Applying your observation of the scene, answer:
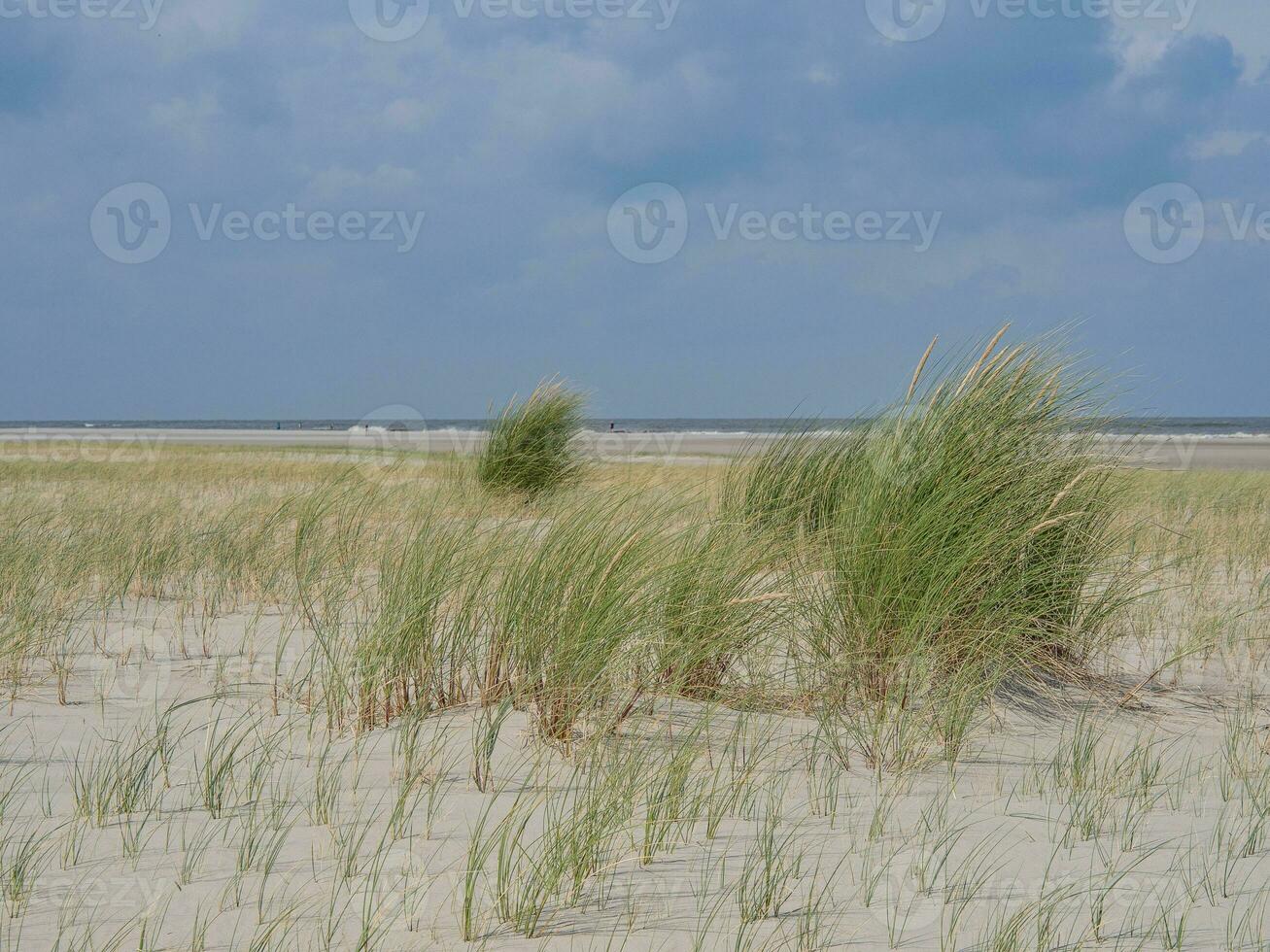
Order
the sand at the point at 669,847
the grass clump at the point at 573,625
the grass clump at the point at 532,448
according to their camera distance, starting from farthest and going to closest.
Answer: the grass clump at the point at 532,448 < the grass clump at the point at 573,625 < the sand at the point at 669,847

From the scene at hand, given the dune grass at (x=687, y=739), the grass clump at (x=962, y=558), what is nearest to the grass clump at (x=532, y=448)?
the dune grass at (x=687, y=739)

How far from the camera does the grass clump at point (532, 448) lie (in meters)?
8.06

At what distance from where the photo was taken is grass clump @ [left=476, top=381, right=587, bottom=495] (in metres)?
8.06

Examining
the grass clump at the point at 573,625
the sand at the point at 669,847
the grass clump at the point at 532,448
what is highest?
the grass clump at the point at 532,448

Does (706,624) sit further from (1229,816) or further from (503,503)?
(503,503)

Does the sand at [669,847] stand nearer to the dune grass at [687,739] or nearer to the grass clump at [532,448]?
the dune grass at [687,739]

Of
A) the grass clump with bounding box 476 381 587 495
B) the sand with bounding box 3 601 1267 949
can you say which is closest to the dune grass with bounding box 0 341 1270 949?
the sand with bounding box 3 601 1267 949

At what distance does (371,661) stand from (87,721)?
0.90 meters

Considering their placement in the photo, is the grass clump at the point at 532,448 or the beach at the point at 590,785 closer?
the beach at the point at 590,785

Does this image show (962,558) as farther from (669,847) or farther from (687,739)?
(669,847)

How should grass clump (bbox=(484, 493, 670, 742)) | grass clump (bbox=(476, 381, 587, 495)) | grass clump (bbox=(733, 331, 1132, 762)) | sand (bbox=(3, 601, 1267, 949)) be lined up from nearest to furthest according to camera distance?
sand (bbox=(3, 601, 1267, 949))
grass clump (bbox=(484, 493, 670, 742))
grass clump (bbox=(733, 331, 1132, 762))
grass clump (bbox=(476, 381, 587, 495))

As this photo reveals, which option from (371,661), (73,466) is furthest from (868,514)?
(73,466)

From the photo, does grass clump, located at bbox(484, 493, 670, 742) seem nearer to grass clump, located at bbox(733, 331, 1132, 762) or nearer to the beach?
the beach

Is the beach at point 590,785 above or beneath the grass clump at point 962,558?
beneath
